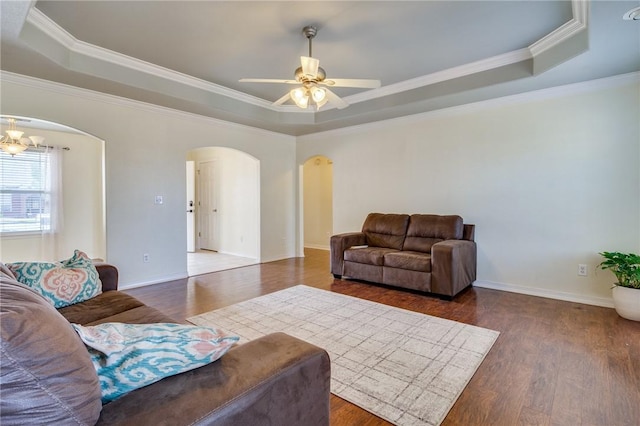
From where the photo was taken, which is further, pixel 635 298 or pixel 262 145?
pixel 262 145

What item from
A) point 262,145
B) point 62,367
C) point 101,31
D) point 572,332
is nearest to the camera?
point 62,367

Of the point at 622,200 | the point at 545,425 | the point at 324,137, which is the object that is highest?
the point at 324,137

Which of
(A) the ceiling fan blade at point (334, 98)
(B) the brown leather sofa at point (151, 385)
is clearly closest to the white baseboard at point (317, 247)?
(A) the ceiling fan blade at point (334, 98)

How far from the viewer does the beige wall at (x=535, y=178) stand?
3.39 m

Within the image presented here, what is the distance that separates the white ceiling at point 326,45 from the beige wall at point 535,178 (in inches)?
14.3

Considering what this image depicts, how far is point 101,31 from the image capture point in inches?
116

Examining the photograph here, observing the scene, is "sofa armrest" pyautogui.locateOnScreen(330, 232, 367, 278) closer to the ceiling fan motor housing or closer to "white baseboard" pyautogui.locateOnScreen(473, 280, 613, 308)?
"white baseboard" pyautogui.locateOnScreen(473, 280, 613, 308)

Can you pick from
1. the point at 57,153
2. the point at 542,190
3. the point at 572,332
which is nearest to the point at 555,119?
the point at 542,190

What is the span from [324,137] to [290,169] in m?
1.00

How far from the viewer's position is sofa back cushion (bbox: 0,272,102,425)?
66 centimetres

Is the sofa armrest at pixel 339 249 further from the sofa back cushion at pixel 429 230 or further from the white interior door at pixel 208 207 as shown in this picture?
the white interior door at pixel 208 207

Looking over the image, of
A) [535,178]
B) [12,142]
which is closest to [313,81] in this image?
[535,178]

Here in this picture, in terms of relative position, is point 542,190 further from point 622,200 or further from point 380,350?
point 380,350

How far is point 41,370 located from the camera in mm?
692
